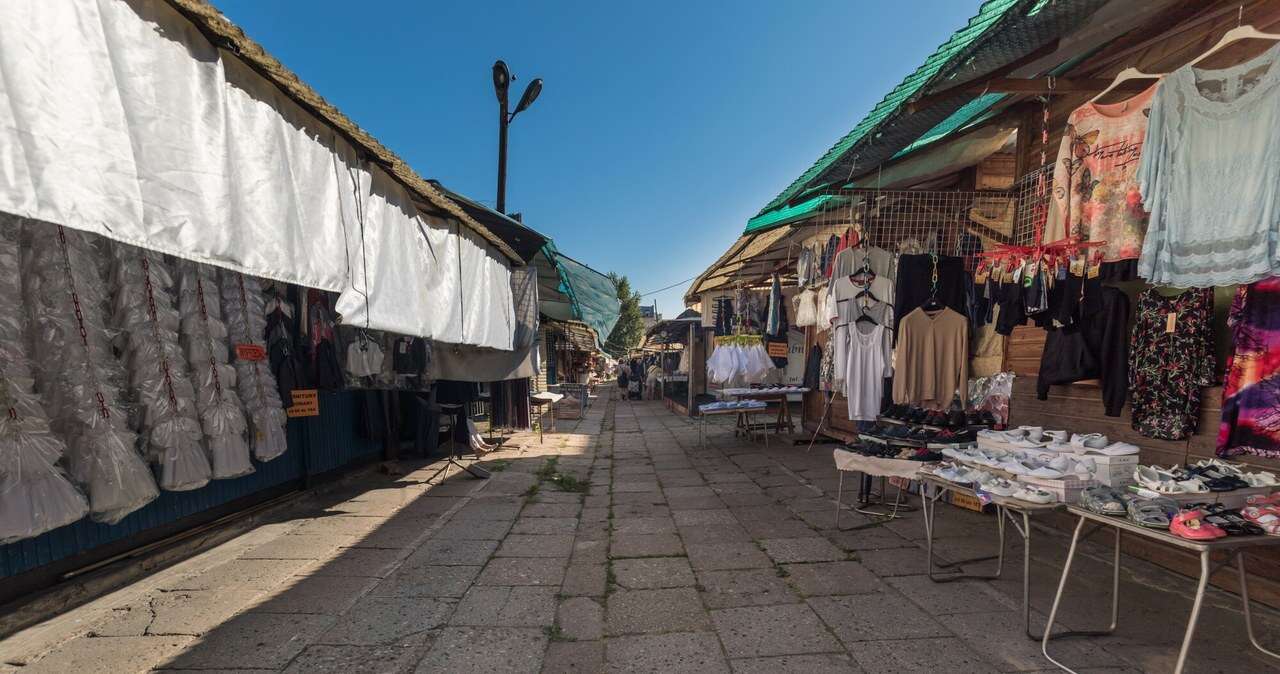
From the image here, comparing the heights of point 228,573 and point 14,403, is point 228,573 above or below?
below

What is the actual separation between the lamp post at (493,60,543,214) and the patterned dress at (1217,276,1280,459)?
8138 millimetres

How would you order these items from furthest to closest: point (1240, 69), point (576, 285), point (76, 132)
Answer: point (576, 285)
point (1240, 69)
point (76, 132)

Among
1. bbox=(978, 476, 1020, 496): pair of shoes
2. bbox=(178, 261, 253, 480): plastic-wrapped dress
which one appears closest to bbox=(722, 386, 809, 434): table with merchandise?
bbox=(978, 476, 1020, 496): pair of shoes

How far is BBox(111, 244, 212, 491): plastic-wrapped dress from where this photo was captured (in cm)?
304

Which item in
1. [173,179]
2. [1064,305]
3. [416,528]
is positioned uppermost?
[173,179]

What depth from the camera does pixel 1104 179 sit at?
3.04 meters

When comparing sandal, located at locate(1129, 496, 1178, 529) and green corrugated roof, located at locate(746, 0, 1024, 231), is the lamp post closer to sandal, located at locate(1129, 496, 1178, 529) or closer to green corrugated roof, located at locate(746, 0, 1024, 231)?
green corrugated roof, located at locate(746, 0, 1024, 231)

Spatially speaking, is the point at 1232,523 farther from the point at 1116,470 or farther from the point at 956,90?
the point at 956,90

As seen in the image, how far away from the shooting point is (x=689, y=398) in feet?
46.1

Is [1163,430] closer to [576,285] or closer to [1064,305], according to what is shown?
[1064,305]

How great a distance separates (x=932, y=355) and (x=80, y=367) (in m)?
6.29

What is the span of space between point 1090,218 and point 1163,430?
143 cm

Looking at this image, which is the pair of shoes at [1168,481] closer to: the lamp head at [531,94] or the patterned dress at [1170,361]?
the patterned dress at [1170,361]

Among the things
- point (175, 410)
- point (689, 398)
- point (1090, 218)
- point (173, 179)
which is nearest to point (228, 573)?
point (175, 410)
